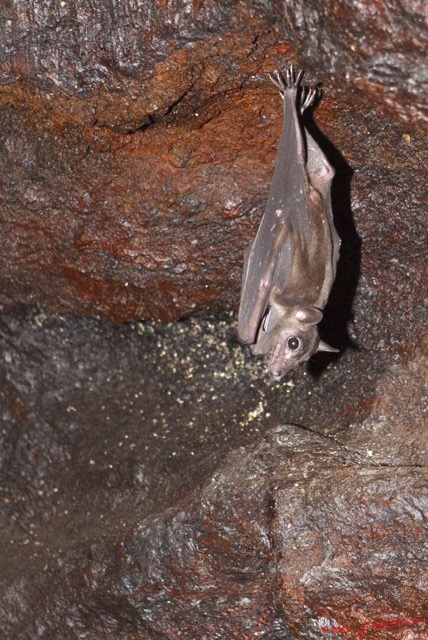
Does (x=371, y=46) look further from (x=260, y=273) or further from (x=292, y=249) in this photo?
(x=260, y=273)

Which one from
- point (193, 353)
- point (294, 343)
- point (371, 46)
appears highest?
point (371, 46)

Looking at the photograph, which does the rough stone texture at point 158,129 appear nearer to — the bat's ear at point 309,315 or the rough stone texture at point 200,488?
the rough stone texture at point 200,488

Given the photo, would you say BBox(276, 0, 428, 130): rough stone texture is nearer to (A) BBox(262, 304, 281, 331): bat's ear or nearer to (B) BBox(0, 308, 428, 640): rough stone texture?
(A) BBox(262, 304, 281, 331): bat's ear

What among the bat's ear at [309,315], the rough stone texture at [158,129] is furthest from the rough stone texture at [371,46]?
the bat's ear at [309,315]

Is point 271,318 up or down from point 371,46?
down

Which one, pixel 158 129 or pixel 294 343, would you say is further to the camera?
pixel 158 129

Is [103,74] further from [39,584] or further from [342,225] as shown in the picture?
[39,584]

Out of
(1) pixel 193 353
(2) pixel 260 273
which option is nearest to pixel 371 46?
(2) pixel 260 273

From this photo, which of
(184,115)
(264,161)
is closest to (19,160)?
(184,115)
